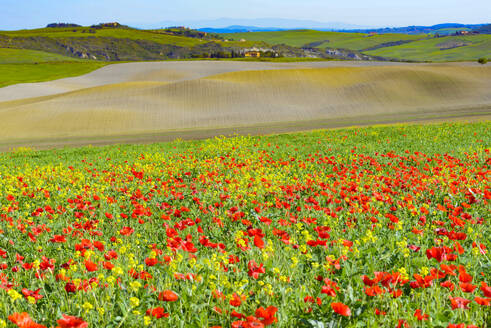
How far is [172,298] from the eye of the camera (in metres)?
2.88

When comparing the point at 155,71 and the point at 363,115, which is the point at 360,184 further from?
the point at 155,71

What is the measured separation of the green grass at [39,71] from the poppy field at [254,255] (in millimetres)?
105396

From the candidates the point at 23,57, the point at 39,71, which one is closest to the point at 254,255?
the point at 39,71

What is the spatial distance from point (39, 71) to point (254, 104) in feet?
306

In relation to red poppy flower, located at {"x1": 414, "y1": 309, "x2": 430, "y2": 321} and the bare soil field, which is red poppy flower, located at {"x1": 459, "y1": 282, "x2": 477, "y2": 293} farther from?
the bare soil field

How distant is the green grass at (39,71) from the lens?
104m

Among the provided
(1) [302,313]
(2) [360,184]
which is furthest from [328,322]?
(2) [360,184]

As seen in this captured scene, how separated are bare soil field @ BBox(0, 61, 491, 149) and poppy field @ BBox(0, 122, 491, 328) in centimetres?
2844

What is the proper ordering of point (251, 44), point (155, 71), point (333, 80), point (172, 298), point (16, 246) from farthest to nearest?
1. point (251, 44)
2. point (155, 71)
3. point (333, 80)
4. point (16, 246)
5. point (172, 298)

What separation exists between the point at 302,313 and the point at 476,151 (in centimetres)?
1245

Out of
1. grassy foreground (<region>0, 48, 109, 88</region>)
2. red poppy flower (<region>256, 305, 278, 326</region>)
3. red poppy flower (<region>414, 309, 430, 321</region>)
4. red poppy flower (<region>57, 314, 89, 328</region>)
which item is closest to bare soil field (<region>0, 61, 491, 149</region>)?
red poppy flower (<region>57, 314, 89, 328</region>)

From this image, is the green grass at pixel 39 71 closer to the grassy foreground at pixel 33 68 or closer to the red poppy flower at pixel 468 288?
the grassy foreground at pixel 33 68

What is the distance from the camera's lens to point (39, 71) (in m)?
119

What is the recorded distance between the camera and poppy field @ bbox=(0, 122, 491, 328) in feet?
10.7
